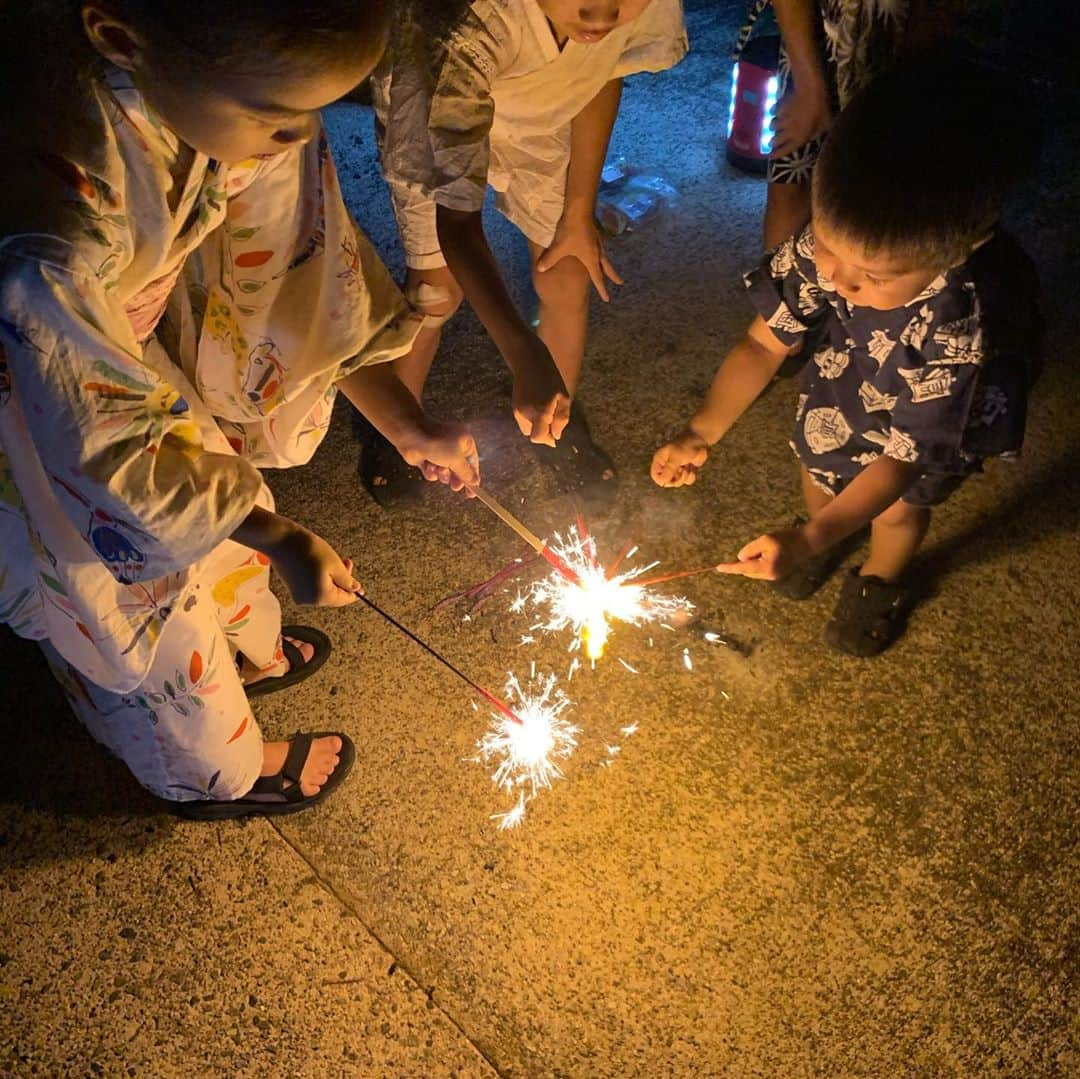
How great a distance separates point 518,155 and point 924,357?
3.78 feet

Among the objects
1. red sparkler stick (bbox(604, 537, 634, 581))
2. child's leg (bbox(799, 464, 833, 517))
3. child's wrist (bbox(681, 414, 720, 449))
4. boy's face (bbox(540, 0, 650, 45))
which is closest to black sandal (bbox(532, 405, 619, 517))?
red sparkler stick (bbox(604, 537, 634, 581))

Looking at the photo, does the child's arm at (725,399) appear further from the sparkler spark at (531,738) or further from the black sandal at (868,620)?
the sparkler spark at (531,738)

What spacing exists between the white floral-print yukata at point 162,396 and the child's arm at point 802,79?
129 cm

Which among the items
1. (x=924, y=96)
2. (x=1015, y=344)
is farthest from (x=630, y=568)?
(x=924, y=96)

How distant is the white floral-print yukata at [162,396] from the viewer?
4.15 ft

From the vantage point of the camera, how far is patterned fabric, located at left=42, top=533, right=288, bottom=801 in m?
1.78

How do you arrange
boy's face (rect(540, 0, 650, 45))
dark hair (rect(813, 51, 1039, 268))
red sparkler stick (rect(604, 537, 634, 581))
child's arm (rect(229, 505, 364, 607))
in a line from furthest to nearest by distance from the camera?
red sparkler stick (rect(604, 537, 634, 581)), boy's face (rect(540, 0, 650, 45)), dark hair (rect(813, 51, 1039, 268)), child's arm (rect(229, 505, 364, 607))

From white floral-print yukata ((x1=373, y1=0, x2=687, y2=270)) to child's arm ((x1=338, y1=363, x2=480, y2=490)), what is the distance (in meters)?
0.42

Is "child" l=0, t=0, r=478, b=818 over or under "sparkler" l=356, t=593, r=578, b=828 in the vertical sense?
over

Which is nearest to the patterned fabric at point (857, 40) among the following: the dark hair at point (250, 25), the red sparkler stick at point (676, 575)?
the red sparkler stick at point (676, 575)

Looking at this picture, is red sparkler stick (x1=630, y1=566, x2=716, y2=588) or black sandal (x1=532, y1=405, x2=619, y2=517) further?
black sandal (x1=532, y1=405, x2=619, y2=517)

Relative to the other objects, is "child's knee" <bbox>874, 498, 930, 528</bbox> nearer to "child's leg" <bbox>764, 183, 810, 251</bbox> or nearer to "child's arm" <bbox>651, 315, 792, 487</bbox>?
"child's arm" <bbox>651, 315, 792, 487</bbox>

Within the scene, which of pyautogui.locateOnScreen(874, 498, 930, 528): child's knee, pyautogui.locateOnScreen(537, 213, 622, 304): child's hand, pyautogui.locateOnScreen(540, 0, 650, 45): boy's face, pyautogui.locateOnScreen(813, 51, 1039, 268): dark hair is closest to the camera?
pyautogui.locateOnScreen(813, 51, 1039, 268): dark hair

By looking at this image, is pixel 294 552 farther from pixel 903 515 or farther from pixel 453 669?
pixel 903 515
